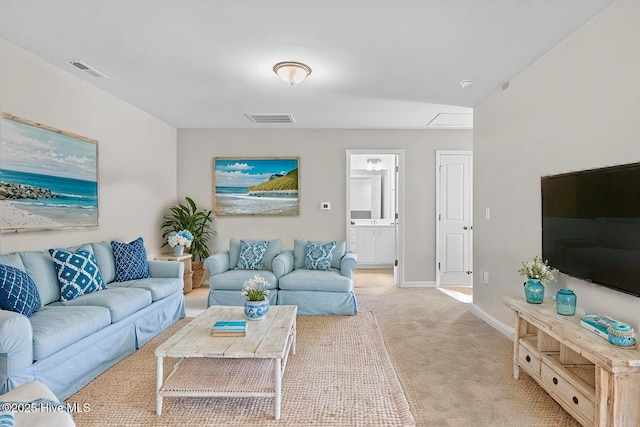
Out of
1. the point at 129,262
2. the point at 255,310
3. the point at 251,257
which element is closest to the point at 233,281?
the point at 251,257

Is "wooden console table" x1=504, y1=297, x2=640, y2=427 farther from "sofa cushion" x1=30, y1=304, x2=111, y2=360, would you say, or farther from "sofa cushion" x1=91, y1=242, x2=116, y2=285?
"sofa cushion" x1=91, y1=242, x2=116, y2=285

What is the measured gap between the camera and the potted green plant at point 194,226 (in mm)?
5223

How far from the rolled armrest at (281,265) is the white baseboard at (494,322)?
7.35 feet

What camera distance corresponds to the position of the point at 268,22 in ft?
7.94

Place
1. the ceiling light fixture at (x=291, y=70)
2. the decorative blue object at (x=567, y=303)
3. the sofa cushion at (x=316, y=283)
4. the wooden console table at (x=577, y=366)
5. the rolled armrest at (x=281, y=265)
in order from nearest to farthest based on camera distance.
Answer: the wooden console table at (x=577, y=366) < the decorative blue object at (x=567, y=303) < the ceiling light fixture at (x=291, y=70) < the sofa cushion at (x=316, y=283) < the rolled armrest at (x=281, y=265)

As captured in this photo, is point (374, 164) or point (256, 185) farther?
point (374, 164)

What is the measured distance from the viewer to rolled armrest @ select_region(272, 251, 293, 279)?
13.6ft

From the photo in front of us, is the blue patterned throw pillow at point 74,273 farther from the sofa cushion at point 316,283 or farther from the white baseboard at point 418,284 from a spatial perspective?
the white baseboard at point 418,284

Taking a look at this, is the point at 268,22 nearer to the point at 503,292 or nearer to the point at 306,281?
the point at 306,281

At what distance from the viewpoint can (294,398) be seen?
226 centimetres

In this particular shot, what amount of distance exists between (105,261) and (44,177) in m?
0.92

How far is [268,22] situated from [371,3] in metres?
0.71

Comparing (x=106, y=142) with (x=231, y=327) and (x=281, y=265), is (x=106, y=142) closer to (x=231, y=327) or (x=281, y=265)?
(x=281, y=265)

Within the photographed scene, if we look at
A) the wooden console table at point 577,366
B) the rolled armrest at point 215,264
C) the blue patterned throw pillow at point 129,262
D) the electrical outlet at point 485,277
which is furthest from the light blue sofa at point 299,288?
the wooden console table at point 577,366
